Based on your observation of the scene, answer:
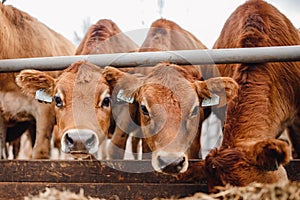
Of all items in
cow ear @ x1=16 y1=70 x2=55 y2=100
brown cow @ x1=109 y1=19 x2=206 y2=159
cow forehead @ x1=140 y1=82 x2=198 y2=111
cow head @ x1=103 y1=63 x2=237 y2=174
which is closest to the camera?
cow head @ x1=103 y1=63 x2=237 y2=174

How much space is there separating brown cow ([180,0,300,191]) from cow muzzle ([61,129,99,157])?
95 cm

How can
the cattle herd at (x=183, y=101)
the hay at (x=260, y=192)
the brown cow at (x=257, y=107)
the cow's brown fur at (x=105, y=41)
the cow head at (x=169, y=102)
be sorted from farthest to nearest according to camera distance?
1. the cow's brown fur at (x=105, y=41)
2. the cow head at (x=169, y=102)
3. the cattle herd at (x=183, y=101)
4. the brown cow at (x=257, y=107)
5. the hay at (x=260, y=192)

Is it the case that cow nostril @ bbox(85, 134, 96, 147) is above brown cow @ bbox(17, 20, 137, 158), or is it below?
below

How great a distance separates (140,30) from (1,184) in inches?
90.4

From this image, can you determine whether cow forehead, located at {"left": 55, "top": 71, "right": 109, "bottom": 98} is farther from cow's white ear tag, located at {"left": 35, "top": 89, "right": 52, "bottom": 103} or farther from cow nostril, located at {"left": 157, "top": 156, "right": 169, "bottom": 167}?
cow nostril, located at {"left": 157, "top": 156, "right": 169, "bottom": 167}

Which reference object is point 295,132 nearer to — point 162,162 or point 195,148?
point 195,148

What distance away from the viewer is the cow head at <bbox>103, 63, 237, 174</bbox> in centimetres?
362

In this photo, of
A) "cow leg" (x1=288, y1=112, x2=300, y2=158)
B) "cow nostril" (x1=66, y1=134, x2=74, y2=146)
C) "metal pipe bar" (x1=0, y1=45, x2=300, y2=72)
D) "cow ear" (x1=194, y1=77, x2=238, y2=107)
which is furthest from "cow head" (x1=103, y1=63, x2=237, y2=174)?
"cow leg" (x1=288, y1=112, x2=300, y2=158)

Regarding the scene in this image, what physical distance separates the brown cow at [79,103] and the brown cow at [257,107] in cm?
101

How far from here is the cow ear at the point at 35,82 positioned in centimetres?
439

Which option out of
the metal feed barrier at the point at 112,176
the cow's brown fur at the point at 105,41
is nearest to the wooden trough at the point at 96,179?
the metal feed barrier at the point at 112,176

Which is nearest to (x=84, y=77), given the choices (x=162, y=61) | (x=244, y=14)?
(x=162, y=61)

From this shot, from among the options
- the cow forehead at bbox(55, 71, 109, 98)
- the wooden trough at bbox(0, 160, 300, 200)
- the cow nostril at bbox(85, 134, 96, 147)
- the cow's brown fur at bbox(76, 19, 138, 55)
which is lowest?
the wooden trough at bbox(0, 160, 300, 200)

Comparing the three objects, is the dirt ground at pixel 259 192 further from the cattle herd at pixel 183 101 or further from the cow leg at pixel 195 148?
the cow leg at pixel 195 148
